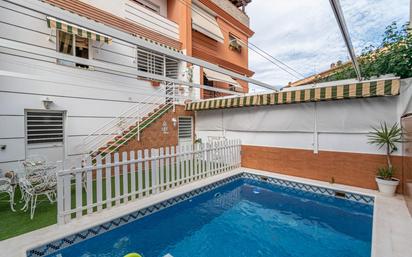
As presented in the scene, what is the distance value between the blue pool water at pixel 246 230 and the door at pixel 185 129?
6.09 m

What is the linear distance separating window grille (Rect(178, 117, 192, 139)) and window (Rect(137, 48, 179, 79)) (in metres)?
3.46

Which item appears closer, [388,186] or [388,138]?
[388,186]

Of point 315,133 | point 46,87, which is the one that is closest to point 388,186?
point 315,133

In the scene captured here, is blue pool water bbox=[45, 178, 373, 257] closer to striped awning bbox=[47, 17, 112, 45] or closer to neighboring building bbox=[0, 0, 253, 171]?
neighboring building bbox=[0, 0, 253, 171]

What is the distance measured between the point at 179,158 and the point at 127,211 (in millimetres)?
2763

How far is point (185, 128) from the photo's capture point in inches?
544

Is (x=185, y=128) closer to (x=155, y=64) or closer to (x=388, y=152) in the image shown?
(x=155, y=64)

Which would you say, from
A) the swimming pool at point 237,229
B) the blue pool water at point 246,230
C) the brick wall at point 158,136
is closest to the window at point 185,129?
the brick wall at point 158,136

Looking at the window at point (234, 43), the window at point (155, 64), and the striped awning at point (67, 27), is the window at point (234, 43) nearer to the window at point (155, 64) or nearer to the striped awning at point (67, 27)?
the window at point (155, 64)

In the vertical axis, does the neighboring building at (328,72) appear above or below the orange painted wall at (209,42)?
below

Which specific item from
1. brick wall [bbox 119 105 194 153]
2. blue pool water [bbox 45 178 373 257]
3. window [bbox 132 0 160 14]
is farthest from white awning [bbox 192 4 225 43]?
blue pool water [bbox 45 178 373 257]

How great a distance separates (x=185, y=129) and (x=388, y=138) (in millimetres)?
10180

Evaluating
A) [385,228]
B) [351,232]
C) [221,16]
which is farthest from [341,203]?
[221,16]

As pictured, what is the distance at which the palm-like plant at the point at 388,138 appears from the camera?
7.10 meters
